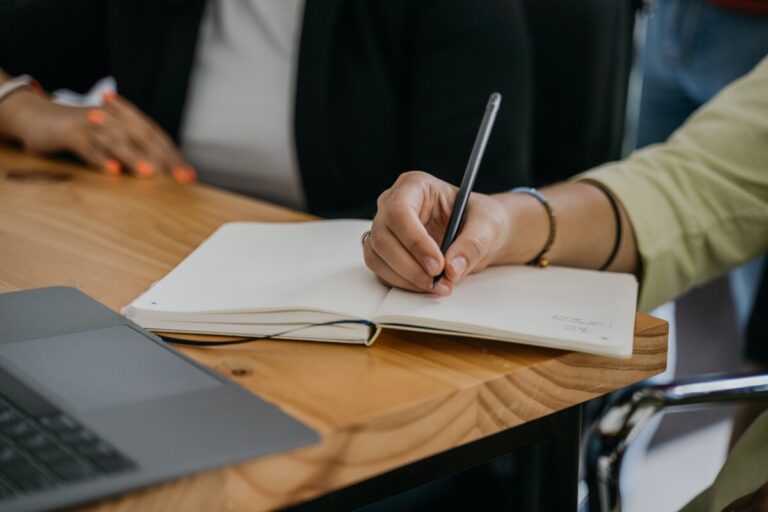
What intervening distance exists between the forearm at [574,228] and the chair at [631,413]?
0.44 feet

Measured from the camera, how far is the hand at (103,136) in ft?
4.06

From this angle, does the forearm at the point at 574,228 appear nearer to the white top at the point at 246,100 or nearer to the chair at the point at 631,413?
the chair at the point at 631,413

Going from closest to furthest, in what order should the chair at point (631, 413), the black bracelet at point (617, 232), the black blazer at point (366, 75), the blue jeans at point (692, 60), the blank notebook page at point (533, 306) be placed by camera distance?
1. the blank notebook page at point (533, 306)
2. the chair at point (631, 413)
3. the black bracelet at point (617, 232)
4. the black blazer at point (366, 75)
5. the blue jeans at point (692, 60)

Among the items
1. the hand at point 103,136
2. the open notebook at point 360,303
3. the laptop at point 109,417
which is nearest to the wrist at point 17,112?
the hand at point 103,136

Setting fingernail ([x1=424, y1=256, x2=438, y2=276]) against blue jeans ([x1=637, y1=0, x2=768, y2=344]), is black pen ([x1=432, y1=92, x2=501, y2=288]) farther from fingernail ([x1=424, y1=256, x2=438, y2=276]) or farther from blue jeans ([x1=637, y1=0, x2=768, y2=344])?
blue jeans ([x1=637, y1=0, x2=768, y2=344])

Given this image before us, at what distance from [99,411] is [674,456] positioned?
5.49ft

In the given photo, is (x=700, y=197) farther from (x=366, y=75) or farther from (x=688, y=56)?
(x=688, y=56)

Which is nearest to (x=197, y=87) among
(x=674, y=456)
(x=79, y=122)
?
(x=79, y=122)

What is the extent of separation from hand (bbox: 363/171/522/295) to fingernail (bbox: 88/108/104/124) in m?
0.70

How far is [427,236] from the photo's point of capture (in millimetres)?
639

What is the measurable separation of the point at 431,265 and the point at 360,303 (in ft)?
0.18

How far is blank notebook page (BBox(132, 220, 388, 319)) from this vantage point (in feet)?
2.04

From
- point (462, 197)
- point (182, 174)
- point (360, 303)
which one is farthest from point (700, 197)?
point (182, 174)

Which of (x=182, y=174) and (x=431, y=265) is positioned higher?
(x=431, y=265)
